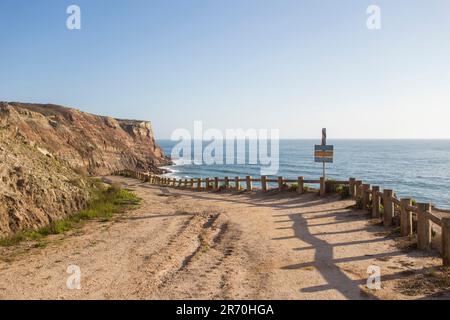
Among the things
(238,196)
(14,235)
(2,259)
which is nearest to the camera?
(2,259)

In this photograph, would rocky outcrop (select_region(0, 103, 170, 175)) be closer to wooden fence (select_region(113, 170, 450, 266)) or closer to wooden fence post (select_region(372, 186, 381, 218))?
wooden fence (select_region(113, 170, 450, 266))

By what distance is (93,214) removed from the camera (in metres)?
13.8

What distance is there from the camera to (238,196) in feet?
66.0

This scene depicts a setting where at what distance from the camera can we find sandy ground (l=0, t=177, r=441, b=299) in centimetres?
645

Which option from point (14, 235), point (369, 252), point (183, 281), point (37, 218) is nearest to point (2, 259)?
point (14, 235)

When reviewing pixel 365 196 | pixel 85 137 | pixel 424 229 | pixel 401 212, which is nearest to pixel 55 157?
pixel 365 196

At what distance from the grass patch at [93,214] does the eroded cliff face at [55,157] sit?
294 millimetres

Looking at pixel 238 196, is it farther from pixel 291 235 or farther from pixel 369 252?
pixel 369 252

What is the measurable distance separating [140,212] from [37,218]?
14.1 feet

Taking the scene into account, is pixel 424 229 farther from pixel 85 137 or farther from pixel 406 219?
pixel 85 137

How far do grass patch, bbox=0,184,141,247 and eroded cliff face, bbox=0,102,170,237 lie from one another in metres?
0.29

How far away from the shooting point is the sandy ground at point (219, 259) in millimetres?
6445

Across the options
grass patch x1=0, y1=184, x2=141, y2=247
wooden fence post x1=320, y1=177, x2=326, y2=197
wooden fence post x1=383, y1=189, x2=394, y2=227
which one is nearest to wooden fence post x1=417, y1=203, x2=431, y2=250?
wooden fence post x1=383, y1=189, x2=394, y2=227

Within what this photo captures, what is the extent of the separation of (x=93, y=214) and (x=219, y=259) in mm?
7296
